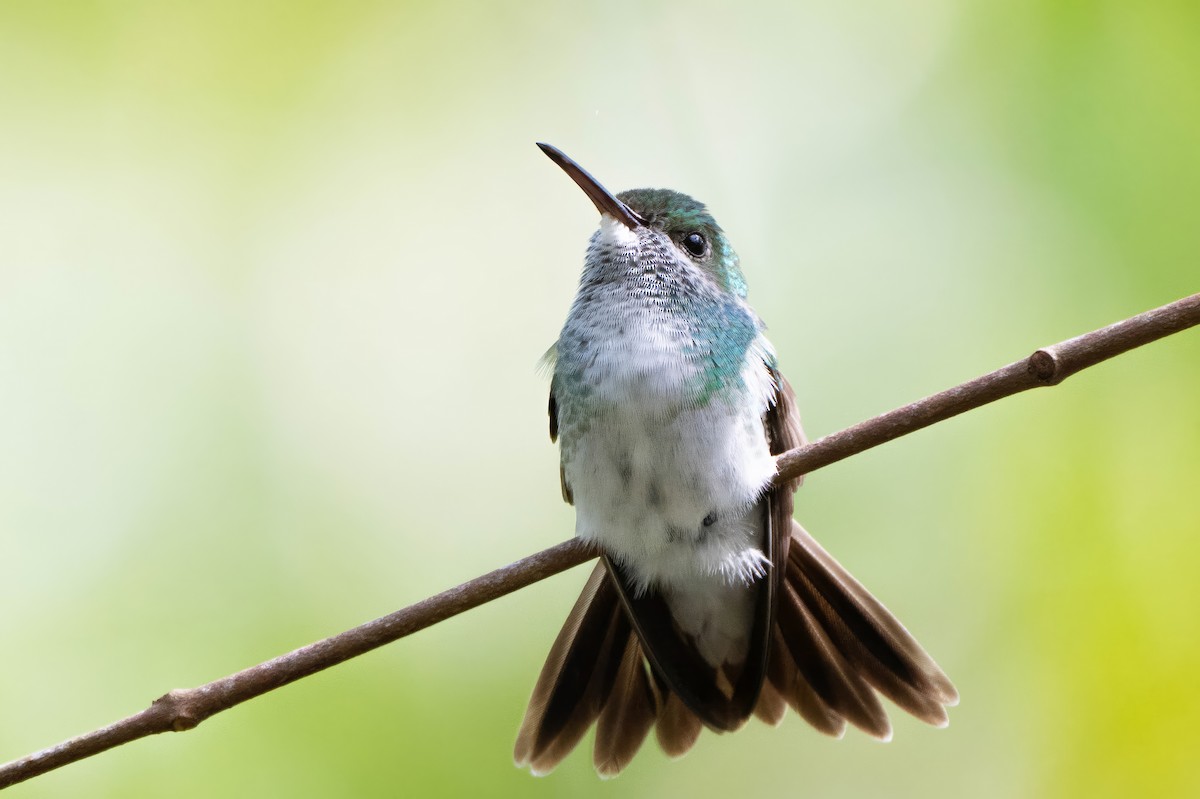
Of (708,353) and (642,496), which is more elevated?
(708,353)

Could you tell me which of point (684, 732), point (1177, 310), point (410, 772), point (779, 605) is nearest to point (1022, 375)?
point (1177, 310)

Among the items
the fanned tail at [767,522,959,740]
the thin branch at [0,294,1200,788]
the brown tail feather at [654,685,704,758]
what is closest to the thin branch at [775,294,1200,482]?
the thin branch at [0,294,1200,788]

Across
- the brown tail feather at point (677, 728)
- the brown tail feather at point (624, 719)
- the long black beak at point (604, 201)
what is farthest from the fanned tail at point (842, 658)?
the long black beak at point (604, 201)

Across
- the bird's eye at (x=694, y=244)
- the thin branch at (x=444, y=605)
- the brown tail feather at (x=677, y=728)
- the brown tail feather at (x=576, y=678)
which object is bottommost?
the brown tail feather at (x=677, y=728)

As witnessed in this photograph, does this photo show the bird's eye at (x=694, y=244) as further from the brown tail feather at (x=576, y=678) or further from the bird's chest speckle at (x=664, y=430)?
the brown tail feather at (x=576, y=678)

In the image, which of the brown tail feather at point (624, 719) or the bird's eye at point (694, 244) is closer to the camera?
the brown tail feather at point (624, 719)

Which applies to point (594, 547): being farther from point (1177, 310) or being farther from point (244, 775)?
point (244, 775)

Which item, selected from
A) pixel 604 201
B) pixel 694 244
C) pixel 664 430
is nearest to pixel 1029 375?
pixel 664 430
